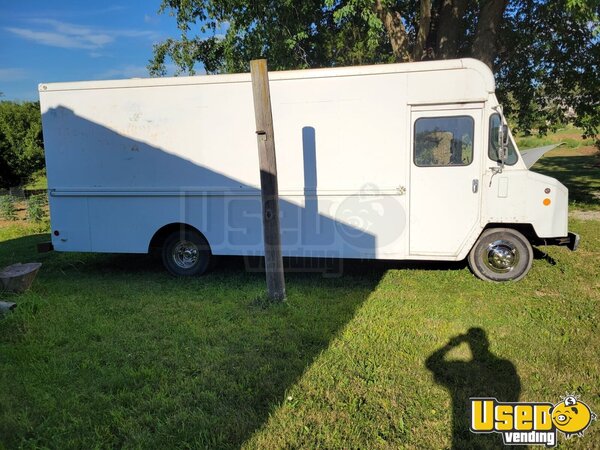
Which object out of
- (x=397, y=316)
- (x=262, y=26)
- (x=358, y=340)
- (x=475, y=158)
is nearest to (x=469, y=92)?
(x=475, y=158)

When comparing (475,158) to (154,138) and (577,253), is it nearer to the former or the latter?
(577,253)

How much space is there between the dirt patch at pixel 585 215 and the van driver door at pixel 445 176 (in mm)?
6556

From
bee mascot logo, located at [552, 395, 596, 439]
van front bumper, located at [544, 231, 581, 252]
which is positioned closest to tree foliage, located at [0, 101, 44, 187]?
van front bumper, located at [544, 231, 581, 252]

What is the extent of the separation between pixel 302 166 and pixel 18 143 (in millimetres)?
17429

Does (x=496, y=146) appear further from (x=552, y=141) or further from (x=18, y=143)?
(x=552, y=141)

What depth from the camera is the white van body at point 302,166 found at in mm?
5480

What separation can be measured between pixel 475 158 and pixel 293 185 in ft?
7.69

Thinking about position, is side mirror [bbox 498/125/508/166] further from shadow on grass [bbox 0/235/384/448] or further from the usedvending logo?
the usedvending logo

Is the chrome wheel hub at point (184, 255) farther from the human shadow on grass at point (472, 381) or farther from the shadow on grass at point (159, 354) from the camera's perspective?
the human shadow on grass at point (472, 381)

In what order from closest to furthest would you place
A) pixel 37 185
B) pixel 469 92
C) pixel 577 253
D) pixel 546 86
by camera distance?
pixel 469 92 → pixel 577 253 → pixel 546 86 → pixel 37 185

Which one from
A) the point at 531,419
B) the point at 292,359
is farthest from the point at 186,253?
the point at 531,419

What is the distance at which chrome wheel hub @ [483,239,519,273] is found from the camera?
580cm

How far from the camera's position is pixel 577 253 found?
7.13 metres

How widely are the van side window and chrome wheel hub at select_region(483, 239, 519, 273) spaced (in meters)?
1.21
